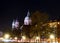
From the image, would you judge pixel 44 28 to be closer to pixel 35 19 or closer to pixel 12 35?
pixel 35 19

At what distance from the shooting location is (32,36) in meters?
44.3

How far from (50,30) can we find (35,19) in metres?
5.84

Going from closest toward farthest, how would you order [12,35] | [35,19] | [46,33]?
[35,19]
[46,33]
[12,35]

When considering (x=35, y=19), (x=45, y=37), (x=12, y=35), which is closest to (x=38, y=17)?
(x=35, y=19)

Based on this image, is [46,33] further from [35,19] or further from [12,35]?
[12,35]

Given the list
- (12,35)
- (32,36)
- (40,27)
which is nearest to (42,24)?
(40,27)

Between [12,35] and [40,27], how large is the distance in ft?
80.0

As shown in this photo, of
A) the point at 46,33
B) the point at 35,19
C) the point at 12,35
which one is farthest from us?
the point at 12,35

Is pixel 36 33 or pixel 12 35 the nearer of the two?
pixel 36 33

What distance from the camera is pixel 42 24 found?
4294cm

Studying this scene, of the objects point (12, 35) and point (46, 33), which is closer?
point (46, 33)

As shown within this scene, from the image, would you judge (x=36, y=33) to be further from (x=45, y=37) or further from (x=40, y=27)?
(x=45, y=37)

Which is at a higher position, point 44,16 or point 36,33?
point 44,16

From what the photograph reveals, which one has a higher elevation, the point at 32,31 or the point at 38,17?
the point at 38,17
